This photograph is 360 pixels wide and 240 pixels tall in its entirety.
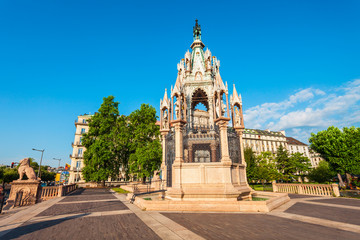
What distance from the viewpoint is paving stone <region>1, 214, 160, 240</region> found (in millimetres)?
5578

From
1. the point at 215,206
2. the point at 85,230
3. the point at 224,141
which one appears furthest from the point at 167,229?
the point at 224,141

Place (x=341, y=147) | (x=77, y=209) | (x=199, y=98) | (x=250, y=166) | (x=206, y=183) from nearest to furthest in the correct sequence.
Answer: (x=77, y=209)
(x=206, y=183)
(x=199, y=98)
(x=341, y=147)
(x=250, y=166)

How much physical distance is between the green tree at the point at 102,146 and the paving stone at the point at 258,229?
85.7 feet

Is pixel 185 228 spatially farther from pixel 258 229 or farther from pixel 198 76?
pixel 198 76

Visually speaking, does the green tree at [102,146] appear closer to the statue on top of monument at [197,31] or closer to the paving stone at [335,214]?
the statue on top of monument at [197,31]

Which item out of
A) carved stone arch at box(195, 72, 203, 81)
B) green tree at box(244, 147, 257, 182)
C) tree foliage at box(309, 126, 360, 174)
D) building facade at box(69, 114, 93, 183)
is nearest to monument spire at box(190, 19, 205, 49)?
carved stone arch at box(195, 72, 203, 81)

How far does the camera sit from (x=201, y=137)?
42.1ft

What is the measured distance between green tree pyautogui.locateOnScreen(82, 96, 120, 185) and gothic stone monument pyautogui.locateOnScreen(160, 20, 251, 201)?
19.4 meters

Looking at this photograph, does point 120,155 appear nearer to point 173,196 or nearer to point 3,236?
point 173,196

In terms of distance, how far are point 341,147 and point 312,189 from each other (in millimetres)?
19279

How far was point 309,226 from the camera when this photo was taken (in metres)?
6.51

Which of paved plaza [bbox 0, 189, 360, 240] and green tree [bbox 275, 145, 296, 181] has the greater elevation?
green tree [bbox 275, 145, 296, 181]

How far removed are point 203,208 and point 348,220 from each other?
620 cm

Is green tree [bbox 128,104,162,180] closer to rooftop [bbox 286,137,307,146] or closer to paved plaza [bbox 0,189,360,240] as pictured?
paved plaza [bbox 0,189,360,240]
